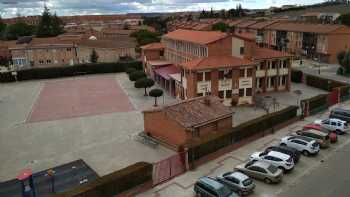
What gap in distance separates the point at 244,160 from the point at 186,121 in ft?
18.5

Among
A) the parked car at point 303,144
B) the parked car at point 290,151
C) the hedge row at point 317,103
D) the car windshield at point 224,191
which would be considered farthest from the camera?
the hedge row at point 317,103

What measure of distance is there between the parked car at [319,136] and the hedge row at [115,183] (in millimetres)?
14713

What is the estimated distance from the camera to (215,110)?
29.3 m

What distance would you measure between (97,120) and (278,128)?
64.9ft

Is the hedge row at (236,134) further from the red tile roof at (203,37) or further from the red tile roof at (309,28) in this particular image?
the red tile roof at (309,28)

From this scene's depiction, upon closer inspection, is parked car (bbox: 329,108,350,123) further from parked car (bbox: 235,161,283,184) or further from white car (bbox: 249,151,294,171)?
parked car (bbox: 235,161,283,184)

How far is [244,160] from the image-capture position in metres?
24.9

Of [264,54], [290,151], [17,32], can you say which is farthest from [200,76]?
[17,32]

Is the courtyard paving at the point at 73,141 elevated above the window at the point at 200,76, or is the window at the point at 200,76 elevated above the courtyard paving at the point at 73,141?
the window at the point at 200,76

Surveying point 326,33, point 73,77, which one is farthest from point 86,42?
point 326,33

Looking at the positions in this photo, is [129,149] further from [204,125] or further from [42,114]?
[42,114]

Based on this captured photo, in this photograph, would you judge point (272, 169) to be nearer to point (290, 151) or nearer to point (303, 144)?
point (290, 151)

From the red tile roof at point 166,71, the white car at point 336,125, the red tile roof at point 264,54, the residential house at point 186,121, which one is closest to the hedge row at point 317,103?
the white car at point 336,125

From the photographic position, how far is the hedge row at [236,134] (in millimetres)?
24045
